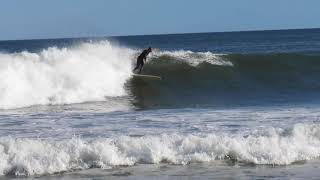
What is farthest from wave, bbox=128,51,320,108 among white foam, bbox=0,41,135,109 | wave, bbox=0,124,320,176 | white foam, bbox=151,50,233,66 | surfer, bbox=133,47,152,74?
wave, bbox=0,124,320,176

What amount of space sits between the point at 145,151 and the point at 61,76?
938 cm

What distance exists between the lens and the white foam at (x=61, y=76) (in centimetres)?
1772

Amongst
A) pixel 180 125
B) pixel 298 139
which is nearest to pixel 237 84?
pixel 180 125

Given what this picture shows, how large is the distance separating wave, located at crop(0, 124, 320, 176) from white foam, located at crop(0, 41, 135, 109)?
7431 millimetres

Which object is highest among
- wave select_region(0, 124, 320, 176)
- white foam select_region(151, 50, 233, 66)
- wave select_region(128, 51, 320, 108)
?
white foam select_region(151, 50, 233, 66)

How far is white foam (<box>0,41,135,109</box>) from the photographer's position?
58.1 feet

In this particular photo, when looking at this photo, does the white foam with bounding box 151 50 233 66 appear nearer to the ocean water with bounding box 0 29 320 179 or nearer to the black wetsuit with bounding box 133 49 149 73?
the ocean water with bounding box 0 29 320 179

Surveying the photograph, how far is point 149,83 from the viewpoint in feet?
68.5

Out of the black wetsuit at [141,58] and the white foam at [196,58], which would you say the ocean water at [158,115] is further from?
the black wetsuit at [141,58]

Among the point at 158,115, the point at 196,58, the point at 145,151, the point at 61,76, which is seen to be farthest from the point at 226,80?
the point at 145,151

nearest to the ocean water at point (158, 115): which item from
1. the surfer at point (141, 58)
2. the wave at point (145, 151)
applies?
the wave at point (145, 151)

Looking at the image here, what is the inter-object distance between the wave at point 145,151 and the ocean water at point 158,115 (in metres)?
0.02

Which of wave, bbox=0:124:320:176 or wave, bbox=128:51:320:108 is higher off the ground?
wave, bbox=128:51:320:108

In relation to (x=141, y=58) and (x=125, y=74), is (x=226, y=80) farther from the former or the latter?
(x=125, y=74)
